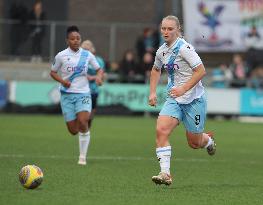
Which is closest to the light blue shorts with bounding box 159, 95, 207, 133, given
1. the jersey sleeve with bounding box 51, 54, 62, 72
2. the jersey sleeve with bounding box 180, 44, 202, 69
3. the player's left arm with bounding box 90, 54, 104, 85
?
the jersey sleeve with bounding box 180, 44, 202, 69

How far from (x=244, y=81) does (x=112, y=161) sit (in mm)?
16047

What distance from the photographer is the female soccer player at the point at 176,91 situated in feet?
40.8

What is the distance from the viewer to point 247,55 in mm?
33562

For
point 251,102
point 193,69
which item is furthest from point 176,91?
point 251,102

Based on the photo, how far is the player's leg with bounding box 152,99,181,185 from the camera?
1221 centimetres

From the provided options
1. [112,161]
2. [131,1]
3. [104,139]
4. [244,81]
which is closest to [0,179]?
[112,161]

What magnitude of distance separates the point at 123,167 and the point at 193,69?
339 cm

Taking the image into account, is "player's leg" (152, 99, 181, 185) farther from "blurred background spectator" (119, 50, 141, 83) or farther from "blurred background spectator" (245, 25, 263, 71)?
"blurred background spectator" (245, 25, 263, 71)

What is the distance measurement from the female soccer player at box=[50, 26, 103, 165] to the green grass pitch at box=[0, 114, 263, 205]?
28.4 inches

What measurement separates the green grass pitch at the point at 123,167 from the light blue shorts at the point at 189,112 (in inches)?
32.9

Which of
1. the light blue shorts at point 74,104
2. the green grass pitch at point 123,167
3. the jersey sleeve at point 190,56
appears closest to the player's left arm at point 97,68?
the light blue shorts at point 74,104

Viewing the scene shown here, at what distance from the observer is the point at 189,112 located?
13.0 m

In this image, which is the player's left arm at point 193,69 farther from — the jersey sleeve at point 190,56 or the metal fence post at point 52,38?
the metal fence post at point 52,38

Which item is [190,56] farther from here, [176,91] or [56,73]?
[56,73]
